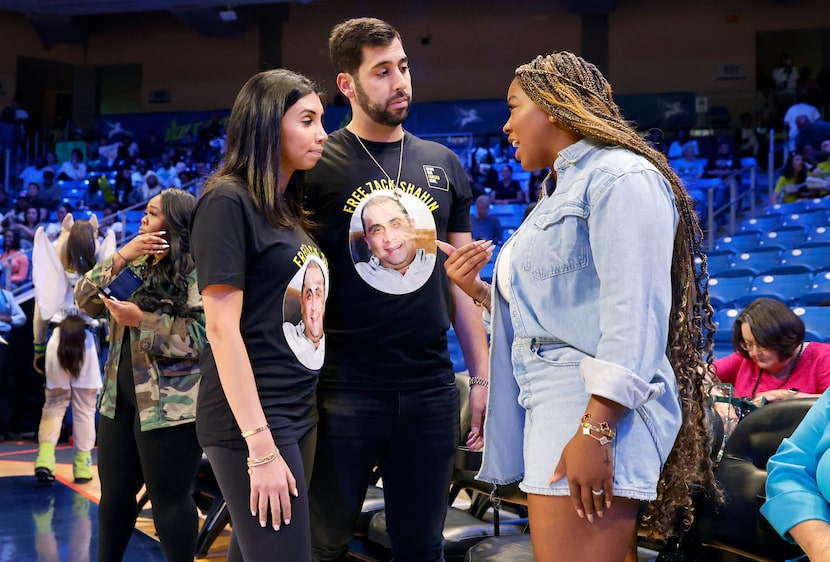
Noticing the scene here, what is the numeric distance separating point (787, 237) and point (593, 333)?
6808 millimetres

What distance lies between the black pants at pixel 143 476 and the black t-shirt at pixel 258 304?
89 centimetres

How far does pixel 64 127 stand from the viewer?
611 inches

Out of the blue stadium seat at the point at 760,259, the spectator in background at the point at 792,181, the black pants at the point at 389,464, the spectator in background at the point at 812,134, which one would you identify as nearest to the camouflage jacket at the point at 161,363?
the black pants at the point at 389,464

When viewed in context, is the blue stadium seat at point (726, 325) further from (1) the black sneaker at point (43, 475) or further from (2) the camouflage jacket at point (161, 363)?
(1) the black sneaker at point (43, 475)

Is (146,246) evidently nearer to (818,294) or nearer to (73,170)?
(818,294)

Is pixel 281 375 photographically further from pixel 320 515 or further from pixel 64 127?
pixel 64 127

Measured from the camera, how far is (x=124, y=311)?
274cm

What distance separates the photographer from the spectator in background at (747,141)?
37.1ft

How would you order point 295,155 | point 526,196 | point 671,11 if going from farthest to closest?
point 671,11 < point 526,196 < point 295,155

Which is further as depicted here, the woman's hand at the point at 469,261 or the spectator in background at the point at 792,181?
the spectator in background at the point at 792,181

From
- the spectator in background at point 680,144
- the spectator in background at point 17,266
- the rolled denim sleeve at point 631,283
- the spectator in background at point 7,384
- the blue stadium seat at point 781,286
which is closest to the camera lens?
the rolled denim sleeve at point 631,283

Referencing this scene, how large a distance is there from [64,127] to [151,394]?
47.1 feet

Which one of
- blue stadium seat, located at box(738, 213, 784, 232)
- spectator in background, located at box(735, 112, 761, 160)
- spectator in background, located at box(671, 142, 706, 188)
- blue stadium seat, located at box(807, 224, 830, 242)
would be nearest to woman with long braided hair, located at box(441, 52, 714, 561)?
blue stadium seat, located at box(807, 224, 830, 242)

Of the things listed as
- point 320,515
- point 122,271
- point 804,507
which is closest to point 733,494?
point 804,507
